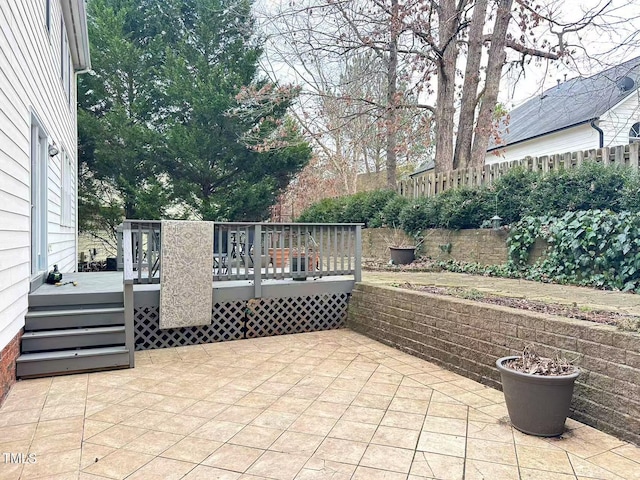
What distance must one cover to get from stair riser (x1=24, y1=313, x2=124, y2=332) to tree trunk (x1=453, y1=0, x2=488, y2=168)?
8.06 meters

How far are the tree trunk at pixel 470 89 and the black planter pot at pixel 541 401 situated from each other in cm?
781

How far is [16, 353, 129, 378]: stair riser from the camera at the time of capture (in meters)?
3.92

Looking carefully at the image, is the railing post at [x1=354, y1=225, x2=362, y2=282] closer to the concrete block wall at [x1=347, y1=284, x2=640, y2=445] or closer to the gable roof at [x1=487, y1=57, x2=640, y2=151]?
the concrete block wall at [x1=347, y1=284, x2=640, y2=445]

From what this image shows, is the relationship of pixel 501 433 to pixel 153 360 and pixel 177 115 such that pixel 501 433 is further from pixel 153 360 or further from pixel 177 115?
pixel 177 115

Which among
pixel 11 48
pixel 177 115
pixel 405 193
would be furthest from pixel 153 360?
pixel 177 115

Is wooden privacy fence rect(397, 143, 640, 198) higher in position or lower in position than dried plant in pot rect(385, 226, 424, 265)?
higher

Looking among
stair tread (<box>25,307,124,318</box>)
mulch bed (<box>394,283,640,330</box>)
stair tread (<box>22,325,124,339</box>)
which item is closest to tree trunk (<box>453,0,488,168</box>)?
mulch bed (<box>394,283,640,330</box>)

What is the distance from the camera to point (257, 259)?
18.2ft

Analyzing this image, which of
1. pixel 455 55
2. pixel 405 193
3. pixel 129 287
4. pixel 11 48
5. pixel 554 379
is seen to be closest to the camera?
pixel 554 379

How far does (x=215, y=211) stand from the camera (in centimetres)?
1316

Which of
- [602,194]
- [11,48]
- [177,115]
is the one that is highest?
[177,115]

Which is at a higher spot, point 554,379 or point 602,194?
point 602,194

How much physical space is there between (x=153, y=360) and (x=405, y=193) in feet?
25.5

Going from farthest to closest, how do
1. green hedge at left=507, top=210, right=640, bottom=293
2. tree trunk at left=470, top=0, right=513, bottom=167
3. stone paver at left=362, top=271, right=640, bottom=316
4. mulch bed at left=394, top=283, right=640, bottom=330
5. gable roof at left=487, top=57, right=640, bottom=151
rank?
gable roof at left=487, top=57, right=640, bottom=151
tree trunk at left=470, top=0, right=513, bottom=167
green hedge at left=507, top=210, right=640, bottom=293
stone paver at left=362, top=271, right=640, bottom=316
mulch bed at left=394, top=283, right=640, bottom=330
